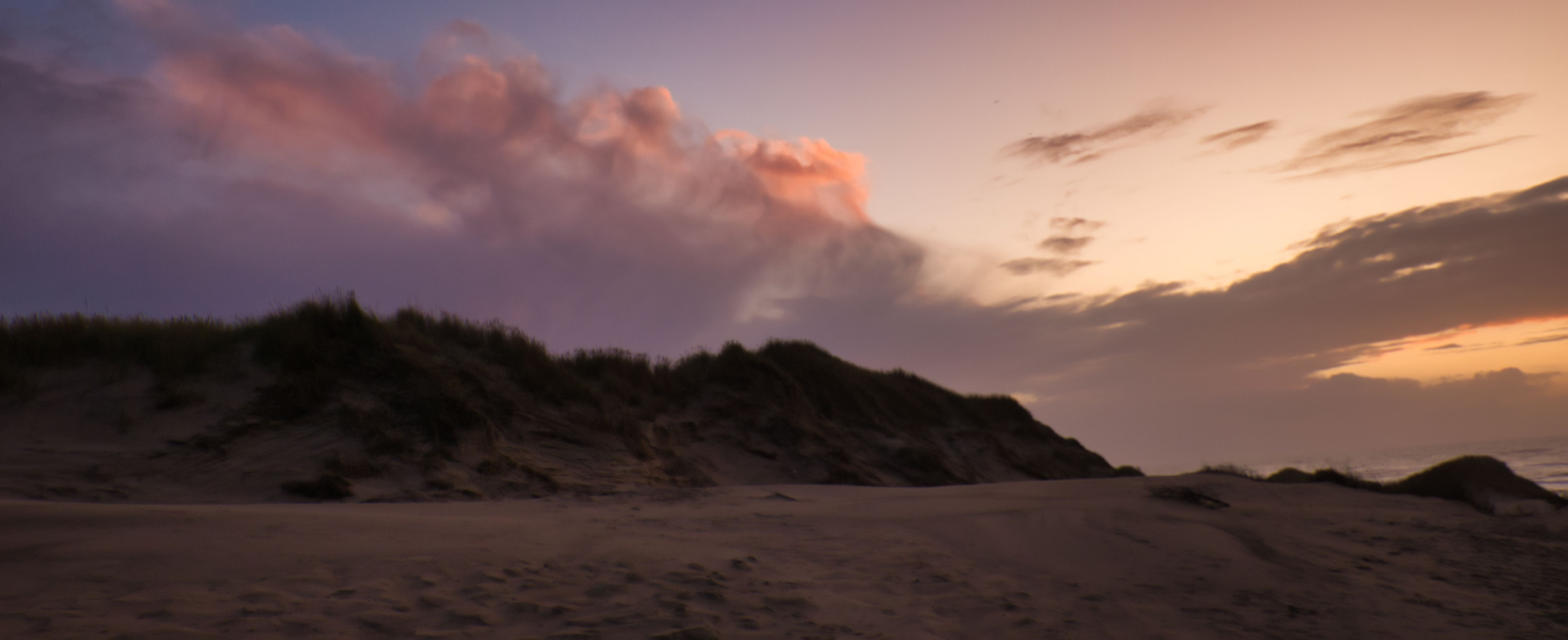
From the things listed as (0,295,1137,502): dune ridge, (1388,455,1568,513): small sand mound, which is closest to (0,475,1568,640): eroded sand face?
(0,295,1137,502): dune ridge

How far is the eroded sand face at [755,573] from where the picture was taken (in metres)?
2.86

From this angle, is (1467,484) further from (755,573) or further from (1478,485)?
(755,573)

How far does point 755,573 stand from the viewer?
12.6ft

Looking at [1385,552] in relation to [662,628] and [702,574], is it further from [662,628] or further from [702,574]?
[662,628]

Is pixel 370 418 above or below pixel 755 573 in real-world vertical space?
above

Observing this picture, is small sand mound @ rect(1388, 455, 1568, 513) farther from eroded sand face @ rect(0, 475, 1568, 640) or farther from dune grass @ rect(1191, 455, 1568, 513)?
eroded sand face @ rect(0, 475, 1568, 640)

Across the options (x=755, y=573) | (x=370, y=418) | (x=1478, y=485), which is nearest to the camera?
(x=755, y=573)

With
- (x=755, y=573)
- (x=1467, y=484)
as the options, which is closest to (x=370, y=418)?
(x=755, y=573)

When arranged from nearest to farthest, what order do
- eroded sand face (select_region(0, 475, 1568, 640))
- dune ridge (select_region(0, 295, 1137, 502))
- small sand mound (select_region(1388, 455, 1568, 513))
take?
eroded sand face (select_region(0, 475, 1568, 640))
dune ridge (select_region(0, 295, 1137, 502))
small sand mound (select_region(1388, 455, 1568, 513))

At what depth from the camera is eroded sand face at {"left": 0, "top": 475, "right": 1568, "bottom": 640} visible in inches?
113

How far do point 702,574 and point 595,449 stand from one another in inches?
228

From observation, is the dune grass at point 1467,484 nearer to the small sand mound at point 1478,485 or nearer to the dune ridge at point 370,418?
the small sand mound at point 1478,485

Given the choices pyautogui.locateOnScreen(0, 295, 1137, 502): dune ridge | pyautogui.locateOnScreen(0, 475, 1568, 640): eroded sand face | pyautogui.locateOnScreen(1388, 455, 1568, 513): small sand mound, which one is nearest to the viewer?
pyautogui.locateOnScreen(0, 475, 1568, 640): eroded sand face

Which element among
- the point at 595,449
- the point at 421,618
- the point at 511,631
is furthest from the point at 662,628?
the point at 595,449
